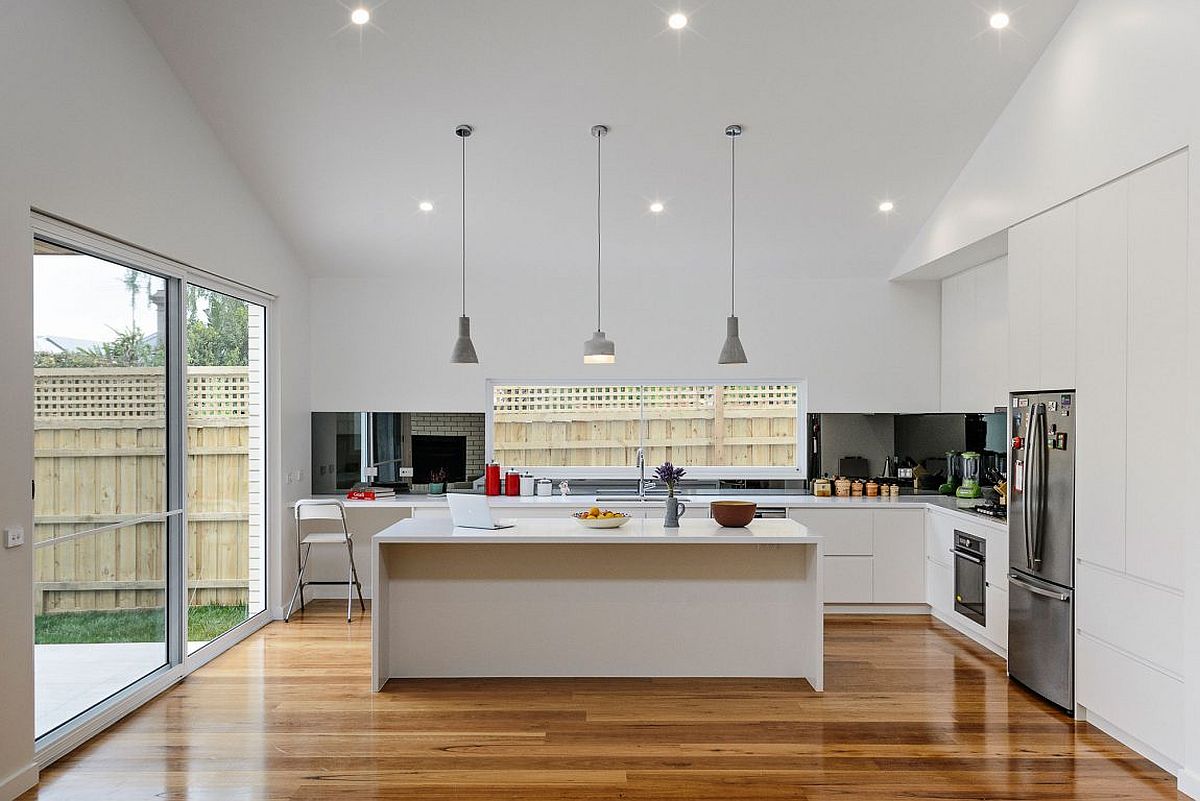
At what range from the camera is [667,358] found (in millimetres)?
6664

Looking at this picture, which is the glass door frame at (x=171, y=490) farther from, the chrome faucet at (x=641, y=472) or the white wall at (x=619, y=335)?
the chrome faucet at (x=641, y=472)

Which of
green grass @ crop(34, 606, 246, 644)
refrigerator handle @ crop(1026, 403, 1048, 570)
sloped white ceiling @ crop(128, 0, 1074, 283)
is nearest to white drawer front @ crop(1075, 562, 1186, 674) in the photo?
refrigerator handle @ crop(1026, 403, 1048, 570)

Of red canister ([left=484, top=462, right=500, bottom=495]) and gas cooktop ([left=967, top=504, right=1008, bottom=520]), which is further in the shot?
red canister ([left=484, top=462, right=500, bottom=495])

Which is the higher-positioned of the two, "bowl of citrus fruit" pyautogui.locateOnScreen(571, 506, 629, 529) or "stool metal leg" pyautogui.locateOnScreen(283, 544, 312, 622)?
"bowl of citrus fruit" pyautogui.locateOnScreen(571, 506, 629, 529)

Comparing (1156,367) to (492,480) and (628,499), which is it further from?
(492,480)

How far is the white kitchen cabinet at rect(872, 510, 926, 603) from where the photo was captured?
235 inches

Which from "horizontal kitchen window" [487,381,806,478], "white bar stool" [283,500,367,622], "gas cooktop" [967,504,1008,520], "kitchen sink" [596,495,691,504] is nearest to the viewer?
"gas cooktop" [967,504,1008,520]

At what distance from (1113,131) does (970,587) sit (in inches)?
109

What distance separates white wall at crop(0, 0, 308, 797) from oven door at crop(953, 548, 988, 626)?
4.80 m

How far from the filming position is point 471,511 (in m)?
4.55

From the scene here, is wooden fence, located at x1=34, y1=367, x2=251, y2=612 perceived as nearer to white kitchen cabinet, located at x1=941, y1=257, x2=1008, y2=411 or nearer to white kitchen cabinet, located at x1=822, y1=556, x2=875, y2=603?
white kitchen cabinet, located at x1=822, y1=556, x2=875, y2=603

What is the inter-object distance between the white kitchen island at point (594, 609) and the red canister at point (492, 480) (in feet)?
6.22

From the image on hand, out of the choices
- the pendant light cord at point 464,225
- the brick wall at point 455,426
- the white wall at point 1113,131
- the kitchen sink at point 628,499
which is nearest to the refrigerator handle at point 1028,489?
the white wall at point 1113,131

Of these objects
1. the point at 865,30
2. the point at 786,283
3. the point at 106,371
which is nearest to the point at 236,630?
the point at 106,371
